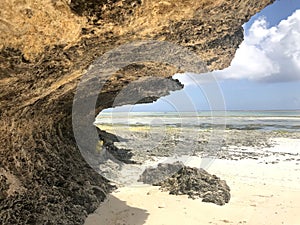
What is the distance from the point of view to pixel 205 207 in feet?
26.4

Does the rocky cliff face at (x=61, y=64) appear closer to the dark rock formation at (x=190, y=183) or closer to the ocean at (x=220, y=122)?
the dark rock formation at (x=190, y=183)

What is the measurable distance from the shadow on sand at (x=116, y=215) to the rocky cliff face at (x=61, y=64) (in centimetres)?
24

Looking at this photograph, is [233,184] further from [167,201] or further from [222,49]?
[222,49]

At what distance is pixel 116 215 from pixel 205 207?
2.24 meters

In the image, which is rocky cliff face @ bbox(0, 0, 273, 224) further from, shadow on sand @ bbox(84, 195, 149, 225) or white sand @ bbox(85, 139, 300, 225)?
white sand @ bbox(85, 139, 300, 225)

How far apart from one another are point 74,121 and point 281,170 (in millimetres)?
8794

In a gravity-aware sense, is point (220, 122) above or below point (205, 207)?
above

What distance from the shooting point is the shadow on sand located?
6938 millimetres

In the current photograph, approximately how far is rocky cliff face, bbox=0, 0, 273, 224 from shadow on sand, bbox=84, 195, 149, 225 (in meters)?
0.24

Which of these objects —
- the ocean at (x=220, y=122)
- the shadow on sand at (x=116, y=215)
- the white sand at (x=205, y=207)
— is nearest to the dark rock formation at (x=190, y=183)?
the white sand at (x=205, y=207)

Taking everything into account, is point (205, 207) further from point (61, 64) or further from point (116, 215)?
point (61, 64)

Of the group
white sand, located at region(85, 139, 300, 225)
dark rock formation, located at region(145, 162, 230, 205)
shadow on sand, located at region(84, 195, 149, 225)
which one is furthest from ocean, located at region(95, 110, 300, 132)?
shadow on sand, located at region(84, 195, 149, 225)

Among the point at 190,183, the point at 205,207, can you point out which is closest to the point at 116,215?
the point at 205,207

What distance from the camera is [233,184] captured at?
10758 mm
